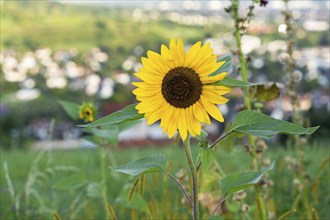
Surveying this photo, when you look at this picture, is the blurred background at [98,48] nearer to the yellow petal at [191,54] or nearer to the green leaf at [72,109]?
the green leaf at [72,109]

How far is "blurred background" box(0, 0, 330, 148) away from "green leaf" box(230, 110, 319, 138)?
22.6m

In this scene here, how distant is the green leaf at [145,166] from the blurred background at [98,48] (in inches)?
887

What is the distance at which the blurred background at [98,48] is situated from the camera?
2914 cm

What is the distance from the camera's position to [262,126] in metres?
1.45

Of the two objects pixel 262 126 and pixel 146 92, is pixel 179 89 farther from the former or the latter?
pixel 262 126

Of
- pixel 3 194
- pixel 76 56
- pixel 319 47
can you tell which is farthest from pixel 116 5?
pixel 3 194

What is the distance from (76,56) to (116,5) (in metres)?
12.3

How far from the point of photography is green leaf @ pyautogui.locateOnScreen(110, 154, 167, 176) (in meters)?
1.48

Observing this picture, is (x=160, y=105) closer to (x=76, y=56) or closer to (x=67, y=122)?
(x=67, y=122)

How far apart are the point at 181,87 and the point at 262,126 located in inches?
9.9

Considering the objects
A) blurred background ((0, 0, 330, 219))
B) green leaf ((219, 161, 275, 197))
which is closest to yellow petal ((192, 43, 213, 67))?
green leaf ((219, 161, 275, 197))

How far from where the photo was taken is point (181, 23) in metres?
42.0

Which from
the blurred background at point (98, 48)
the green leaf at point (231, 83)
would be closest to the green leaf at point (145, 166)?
the green leaf at point (231, 83)

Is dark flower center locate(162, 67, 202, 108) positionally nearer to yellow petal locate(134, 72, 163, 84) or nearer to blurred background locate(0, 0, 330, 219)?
yellow petal locate(134, 72, 163, 84)
